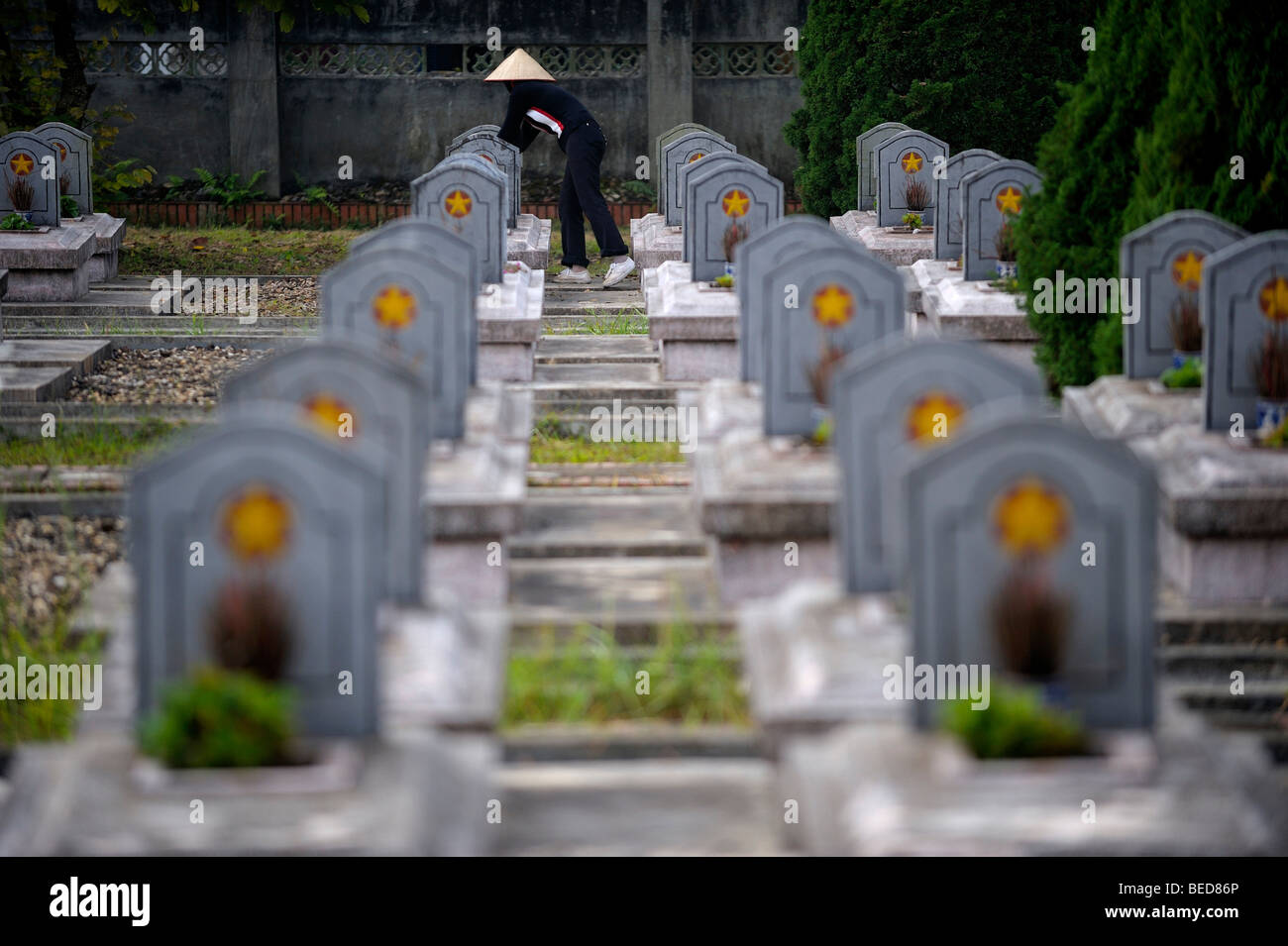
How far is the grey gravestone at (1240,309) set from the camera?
21.5 feet

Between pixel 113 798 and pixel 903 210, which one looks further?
pixel 903 210

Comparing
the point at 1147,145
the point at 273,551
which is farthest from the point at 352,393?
the point at 1147,145

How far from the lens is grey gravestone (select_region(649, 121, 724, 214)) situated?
16.0 meters

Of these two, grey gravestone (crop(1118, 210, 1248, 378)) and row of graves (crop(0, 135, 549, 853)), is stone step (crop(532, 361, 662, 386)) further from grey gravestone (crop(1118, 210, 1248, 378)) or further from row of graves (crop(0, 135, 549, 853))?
row of graves (crop(0, 135, 549, 853))

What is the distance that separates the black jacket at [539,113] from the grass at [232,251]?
2.18m

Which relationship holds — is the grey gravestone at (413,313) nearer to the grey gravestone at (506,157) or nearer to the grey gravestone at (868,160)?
the grey gravestone at (506,157)

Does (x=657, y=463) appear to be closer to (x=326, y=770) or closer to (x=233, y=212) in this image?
(x=326, y=770)

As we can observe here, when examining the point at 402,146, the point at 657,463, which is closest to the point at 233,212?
the point at 402,146

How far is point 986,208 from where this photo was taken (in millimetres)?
10617

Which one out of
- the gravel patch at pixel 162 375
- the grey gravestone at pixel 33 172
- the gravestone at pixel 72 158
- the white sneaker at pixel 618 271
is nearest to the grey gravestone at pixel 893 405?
the gravel patch at pixel 162 375

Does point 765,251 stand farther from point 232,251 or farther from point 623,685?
point 232,251

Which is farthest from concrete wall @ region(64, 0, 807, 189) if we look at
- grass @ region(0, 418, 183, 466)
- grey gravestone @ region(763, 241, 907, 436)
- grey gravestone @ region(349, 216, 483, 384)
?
grey gravestone @ region(763, 241, 907, 436)

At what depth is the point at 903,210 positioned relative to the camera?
13.4 metres
